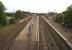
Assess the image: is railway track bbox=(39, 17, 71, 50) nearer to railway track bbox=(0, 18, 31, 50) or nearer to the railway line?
the railway line

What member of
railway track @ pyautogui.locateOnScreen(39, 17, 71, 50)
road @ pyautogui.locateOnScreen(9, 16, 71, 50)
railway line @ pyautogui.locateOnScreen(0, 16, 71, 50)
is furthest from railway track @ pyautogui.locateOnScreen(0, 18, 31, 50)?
railway track @ pyautogui.locateOnScreen(39, 17, 71, 50)

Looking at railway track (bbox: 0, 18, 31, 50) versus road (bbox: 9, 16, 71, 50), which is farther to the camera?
railway track (bbox: 0, 18, 31, 50)

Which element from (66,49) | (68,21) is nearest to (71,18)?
(68,21)

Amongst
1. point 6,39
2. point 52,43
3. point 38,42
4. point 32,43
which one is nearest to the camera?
point 32,43

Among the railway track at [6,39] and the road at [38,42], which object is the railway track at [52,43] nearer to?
the road at [38,42]

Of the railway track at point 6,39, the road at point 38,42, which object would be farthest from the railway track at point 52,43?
the railway track at point 6,39

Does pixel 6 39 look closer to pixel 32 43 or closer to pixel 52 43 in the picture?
pixel 32 43

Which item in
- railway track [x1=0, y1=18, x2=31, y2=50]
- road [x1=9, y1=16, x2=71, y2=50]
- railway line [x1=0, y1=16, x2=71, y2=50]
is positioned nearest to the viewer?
railway line [x1=0, y1=16, x2=71, y2=50]

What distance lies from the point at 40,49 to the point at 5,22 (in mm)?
40198

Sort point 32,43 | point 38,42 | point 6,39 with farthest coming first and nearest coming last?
point 6,39 < point 38,42 < point 32,43

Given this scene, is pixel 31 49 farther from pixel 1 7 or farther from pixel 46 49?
pixel 1 7

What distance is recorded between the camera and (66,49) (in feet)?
74.0

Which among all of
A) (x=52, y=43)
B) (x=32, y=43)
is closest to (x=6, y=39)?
(x=32, y=43)

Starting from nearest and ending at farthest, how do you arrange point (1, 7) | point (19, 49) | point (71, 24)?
point (19, 49) → point (71, 24) → point (1, 7)
